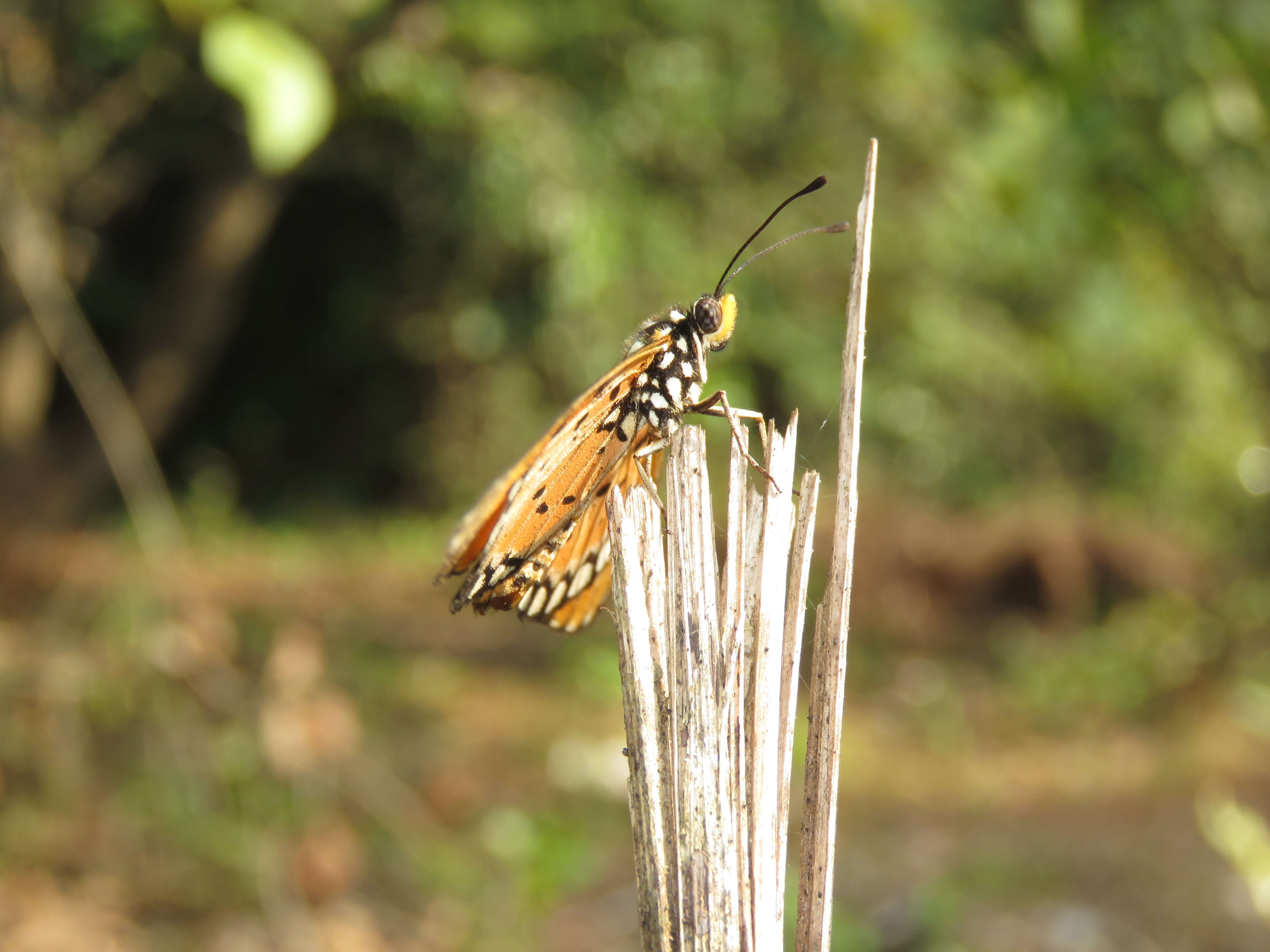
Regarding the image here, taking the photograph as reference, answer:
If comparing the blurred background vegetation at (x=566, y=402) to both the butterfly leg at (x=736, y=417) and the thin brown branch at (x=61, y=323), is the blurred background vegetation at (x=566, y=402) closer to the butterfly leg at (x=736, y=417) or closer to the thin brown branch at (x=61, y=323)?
the thin brown branch at (x=61, y=323)

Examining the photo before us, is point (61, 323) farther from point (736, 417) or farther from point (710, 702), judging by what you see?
point (710, 702)

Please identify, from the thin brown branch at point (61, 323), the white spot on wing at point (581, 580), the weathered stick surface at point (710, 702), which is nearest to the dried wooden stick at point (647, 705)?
the weathered stick surface at point (710, 702)

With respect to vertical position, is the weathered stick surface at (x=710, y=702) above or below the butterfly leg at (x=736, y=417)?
below

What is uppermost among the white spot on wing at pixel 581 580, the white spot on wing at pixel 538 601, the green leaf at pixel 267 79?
the green leaf at pixel 267 79

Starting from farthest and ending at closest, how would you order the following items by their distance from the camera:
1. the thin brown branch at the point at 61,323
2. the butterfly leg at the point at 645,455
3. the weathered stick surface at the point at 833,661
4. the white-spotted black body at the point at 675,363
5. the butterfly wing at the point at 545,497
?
the thin brown branch at the point at 61,323 → the white-spotted black body at the point at 675,363 → the butterfly leg at the point at 645,455 → the butterfly wing at the point at 545,497 → the weathered stick surface at the point at 833,661

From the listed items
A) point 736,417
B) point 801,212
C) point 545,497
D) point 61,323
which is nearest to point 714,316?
point 736,417

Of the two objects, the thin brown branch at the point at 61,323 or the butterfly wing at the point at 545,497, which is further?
the thin brown branch at the point at 61,323

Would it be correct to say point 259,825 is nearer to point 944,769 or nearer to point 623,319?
point 623,319
